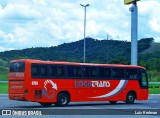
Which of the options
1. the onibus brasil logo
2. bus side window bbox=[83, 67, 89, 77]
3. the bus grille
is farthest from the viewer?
bus side window bbox=[83, 67, 89, 77]

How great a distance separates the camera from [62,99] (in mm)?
28656

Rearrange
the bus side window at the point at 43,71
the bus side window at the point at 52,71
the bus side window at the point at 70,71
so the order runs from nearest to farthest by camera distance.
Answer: the bus side window at the point at 43,71 < the bus side window at the point at 52,71 < the bus side window at the point at 70,71

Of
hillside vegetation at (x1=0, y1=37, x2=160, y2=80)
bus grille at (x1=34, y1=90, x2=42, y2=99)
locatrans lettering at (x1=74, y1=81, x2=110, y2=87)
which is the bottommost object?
bus grille at (x1=34, y1=90, x2=42, y2=99)

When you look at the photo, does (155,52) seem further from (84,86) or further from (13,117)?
(13,117)

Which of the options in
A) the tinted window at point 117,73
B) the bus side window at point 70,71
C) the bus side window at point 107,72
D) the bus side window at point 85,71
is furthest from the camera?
the tinted window at point 117,73

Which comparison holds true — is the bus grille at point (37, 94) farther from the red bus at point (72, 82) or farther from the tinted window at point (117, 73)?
the tinted window at point (117, 73)

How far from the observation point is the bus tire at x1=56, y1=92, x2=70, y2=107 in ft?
93.1

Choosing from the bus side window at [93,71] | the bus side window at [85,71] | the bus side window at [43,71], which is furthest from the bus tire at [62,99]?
the bus side window at [93,71]

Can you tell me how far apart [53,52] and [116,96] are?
65323 mm

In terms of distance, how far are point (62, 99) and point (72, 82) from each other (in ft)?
4.31

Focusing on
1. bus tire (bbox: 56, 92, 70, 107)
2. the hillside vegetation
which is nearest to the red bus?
bus tire (bbox: 56, 92, 70, 107)

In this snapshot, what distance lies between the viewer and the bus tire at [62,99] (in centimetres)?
2839

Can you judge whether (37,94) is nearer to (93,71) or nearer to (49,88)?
(49,88)

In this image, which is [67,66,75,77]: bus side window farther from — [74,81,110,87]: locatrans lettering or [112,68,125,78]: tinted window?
[112,68,125,78]: tinted window
